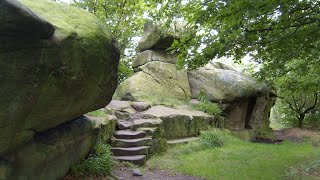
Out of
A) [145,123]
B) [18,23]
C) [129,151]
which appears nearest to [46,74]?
[18,23]

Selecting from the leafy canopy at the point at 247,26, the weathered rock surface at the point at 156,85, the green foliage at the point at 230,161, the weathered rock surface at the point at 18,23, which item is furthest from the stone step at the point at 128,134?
the weathered rock surface at the point at 18,23

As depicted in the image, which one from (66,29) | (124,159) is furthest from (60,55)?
(124,159)

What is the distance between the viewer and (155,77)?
1834cm

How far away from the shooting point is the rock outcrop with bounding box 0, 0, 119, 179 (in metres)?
4.28

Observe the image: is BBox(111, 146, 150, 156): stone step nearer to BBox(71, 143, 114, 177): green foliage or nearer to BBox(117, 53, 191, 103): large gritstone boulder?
BBox(71, 143, 114, 177): green foliage

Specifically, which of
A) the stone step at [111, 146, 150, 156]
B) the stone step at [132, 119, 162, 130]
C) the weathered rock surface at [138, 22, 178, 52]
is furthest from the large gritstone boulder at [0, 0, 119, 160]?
the weathered rock surface at [138, 22, 178, 52]

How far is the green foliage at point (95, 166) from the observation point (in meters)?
7.46

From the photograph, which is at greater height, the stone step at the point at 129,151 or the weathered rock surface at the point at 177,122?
the weathered rock surface at the point at 177,122

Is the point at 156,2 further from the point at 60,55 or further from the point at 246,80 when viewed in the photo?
the point at 246,80

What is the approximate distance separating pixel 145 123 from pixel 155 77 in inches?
273

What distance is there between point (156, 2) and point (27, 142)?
16.5 feet

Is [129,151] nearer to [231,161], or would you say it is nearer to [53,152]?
[231,161]

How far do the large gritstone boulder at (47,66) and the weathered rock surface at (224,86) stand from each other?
12.5 m

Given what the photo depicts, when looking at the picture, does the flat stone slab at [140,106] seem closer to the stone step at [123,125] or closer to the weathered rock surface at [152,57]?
the stone step at [123,125]
